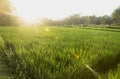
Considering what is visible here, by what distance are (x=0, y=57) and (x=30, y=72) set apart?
2.07 m

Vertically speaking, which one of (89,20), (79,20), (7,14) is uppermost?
(7,14)

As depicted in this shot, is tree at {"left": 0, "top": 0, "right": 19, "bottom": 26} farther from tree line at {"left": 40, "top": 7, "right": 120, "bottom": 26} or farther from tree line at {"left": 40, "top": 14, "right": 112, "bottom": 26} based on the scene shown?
tree line at {"left": 40, "top": 14, "right": 112, "bottom": 26}

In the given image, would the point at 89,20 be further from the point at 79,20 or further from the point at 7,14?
the point at 7,14

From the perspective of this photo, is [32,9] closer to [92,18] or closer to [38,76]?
[92,18]

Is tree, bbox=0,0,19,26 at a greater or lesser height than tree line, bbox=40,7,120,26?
greater

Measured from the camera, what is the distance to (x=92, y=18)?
87125mm

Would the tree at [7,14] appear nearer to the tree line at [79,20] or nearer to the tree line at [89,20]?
the tree line at [89,20]

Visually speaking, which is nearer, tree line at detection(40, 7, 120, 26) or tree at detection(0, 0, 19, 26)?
tree at detection(0, 0, 19, 26)

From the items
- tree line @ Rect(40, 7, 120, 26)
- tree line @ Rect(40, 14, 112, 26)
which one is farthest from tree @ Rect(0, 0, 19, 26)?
tree line @ Rect(40, 14, 112, 26)

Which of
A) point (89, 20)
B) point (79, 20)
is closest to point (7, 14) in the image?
point (89, 20)

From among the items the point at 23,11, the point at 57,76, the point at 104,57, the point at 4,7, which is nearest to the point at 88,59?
the point at 104,57

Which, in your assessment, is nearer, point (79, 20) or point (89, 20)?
point (89, 20)

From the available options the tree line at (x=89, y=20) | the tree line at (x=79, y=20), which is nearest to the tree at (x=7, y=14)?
the tree line at (x=89, y=20)

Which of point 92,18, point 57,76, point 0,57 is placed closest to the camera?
point 57,76
